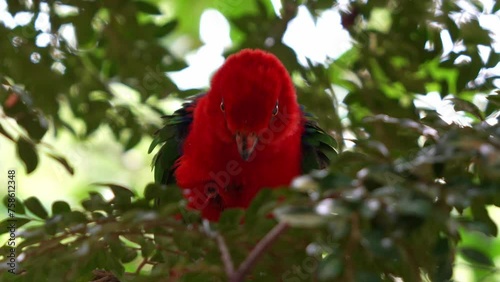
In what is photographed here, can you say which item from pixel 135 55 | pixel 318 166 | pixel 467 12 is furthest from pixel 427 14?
pixel 135 55

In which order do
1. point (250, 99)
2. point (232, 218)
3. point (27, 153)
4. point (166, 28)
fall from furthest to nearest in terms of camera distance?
1. point (166, 28)
2. point (250, 99)
3. point (27, 153)
4. point (232, 218)

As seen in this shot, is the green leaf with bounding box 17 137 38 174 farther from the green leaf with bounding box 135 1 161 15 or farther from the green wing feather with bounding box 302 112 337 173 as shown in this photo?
the green wing feather with bounding box 302 112 337 173

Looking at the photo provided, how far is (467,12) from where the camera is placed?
226 cm

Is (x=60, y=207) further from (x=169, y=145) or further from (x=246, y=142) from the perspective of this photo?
(x=169, y=145)

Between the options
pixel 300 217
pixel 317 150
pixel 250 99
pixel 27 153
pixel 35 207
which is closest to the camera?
pixel 300 217

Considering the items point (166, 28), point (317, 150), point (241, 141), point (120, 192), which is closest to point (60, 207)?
point (120, 192)

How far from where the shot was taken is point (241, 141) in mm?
2105

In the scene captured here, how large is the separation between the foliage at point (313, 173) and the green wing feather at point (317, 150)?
0.09m

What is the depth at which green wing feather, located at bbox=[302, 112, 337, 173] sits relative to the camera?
7.95 ft

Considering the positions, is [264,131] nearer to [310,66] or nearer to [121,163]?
[310,66]

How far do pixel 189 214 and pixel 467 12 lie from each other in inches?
50.0

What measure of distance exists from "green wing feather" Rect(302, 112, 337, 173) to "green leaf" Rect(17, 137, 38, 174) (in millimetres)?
897

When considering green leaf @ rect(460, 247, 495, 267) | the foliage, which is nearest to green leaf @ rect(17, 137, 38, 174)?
the foliage

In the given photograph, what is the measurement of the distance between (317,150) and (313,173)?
134 centimetres
